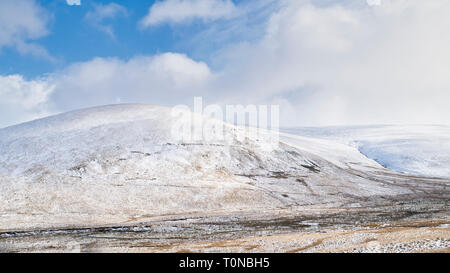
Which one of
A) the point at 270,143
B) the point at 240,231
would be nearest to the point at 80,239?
the point at 240,231

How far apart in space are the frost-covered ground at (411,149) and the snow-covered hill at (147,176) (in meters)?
23.8

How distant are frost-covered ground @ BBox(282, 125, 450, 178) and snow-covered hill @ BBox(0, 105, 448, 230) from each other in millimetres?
23764

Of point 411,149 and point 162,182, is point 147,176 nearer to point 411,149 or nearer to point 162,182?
point 162,182

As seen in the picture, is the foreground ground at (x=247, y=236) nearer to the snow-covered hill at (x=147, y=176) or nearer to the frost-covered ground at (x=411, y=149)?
the snow-covered hill at (x=147, y=176)

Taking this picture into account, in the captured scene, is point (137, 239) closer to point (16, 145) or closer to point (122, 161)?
point (122, 161)

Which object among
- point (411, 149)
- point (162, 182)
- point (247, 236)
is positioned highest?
point (411, 149)

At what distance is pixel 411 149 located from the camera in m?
154

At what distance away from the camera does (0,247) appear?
34.6 m

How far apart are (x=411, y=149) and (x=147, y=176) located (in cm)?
12241

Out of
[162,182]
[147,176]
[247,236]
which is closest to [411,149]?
[162,182]

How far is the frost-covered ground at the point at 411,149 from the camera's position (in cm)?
13438

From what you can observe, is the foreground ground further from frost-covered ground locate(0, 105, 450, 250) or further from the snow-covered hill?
the snow-covered hill

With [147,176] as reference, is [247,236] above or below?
below
